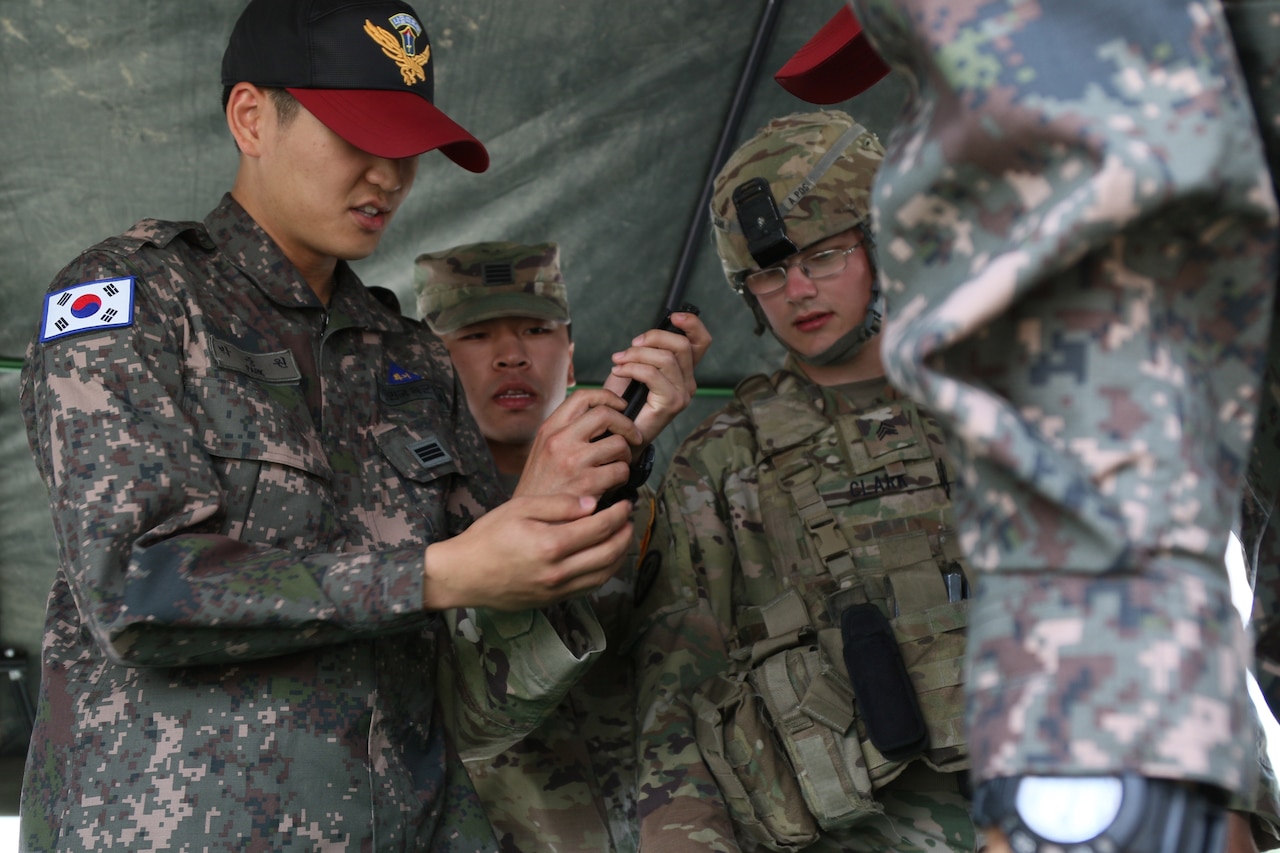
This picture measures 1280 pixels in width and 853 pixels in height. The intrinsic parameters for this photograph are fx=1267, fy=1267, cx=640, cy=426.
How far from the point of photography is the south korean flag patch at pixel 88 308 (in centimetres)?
149

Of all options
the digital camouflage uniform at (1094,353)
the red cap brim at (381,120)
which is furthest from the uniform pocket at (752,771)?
the digital camouflage uniform at (1094,353)

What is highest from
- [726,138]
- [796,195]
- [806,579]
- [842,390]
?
[726,138]

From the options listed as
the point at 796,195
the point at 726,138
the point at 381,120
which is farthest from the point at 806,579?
the point at 726,138

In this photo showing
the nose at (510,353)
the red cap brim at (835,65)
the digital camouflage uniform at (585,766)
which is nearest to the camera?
the red cap brim at (835,65)

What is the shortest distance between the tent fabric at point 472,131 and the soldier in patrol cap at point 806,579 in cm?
57

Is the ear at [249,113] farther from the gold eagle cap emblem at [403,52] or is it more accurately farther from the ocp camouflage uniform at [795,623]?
the ocp camouflage uniform at [795,623]

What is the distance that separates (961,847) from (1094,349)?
4.83 ft

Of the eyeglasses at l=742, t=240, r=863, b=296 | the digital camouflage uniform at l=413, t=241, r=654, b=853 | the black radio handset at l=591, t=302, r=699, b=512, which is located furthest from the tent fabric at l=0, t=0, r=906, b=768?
the black radio handset at l=591, t=302, r=699, b=512

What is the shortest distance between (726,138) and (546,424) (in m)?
1.70

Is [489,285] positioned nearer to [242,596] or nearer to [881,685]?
[881,685]

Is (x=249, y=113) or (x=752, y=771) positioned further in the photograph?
(x=752, y=771)

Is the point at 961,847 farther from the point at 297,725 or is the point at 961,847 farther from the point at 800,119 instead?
the point at 800,119

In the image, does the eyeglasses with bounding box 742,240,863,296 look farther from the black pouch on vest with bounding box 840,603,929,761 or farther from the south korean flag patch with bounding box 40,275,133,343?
the south korean flag patch with bounding box 40,275,133,343

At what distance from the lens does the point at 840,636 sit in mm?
1973
